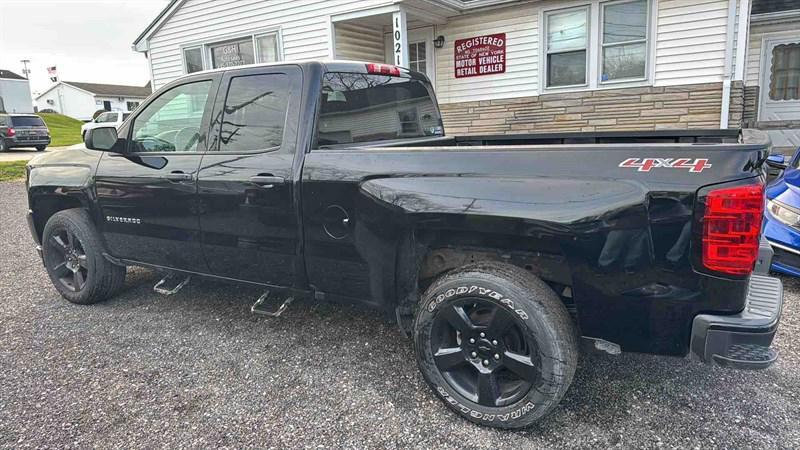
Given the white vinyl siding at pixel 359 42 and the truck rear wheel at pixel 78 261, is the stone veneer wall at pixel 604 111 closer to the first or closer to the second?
the white vinyl siding at pixel 359 42

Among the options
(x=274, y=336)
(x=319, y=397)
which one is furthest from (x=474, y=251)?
(x=274, y=336)

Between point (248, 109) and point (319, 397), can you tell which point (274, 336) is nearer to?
point (319, 397)

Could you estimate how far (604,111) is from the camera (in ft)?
31.6

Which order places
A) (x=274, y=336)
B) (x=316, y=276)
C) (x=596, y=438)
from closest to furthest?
(x=596, y=438) < (x=316, y=276) < (x=274, y=336)

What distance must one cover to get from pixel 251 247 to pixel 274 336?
74cm

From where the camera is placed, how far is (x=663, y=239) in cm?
214

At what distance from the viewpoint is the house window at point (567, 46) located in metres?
9.54

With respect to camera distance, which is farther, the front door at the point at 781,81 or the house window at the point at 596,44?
the front door at the point at 781,81

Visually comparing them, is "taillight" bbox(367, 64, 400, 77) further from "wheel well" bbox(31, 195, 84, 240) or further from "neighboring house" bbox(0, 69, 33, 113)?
"neighboring house" bbox(0, 69, 33, 113)

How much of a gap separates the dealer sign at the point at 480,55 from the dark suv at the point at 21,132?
21562mm

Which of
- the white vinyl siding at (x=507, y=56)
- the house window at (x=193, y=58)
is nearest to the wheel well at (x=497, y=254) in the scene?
the white vinyl siding at (x=507, y=56)

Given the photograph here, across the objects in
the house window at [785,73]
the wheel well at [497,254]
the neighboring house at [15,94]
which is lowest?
the wheel well at [497,254]

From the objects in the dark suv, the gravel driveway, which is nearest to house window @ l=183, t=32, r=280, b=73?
the gravel driveway

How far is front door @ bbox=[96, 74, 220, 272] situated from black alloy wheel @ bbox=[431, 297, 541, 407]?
1876mm
